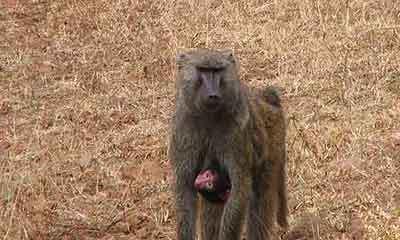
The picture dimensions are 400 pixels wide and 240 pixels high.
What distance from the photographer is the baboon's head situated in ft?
14.4

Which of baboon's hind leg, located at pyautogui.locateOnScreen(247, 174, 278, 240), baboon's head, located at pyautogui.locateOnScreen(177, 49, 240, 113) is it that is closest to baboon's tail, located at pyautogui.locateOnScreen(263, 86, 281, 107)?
baboon's hind leg, located at pyautogui.locateOnScreen(247, 174, 278, 240)

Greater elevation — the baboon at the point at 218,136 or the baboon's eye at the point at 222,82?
the baboon's eye at the point at 222,82

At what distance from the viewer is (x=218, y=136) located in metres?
4.54

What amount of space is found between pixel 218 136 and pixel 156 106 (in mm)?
3033

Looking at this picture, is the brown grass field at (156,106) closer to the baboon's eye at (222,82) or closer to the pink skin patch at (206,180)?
the pink skin patch at (206,180)

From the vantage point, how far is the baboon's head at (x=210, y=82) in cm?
438

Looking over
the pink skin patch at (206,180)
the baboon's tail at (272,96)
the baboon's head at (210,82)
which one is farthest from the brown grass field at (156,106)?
the baboon's head at (210,82)

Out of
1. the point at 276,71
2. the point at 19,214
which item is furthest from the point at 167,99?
the point at 19,214

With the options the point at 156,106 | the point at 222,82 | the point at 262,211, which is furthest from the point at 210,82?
the point at 156,106

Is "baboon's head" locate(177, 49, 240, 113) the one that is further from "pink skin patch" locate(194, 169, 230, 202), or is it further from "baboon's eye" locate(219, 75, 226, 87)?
"pink skin patch" locate(194, 169, 230, 202)

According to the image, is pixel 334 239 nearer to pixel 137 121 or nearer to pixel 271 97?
pixel 271 97

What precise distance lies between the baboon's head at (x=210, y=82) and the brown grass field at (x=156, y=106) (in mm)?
1200

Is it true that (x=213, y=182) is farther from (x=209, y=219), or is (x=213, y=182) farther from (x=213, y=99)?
(x=209, y=219)

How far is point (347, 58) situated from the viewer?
7898 mm
